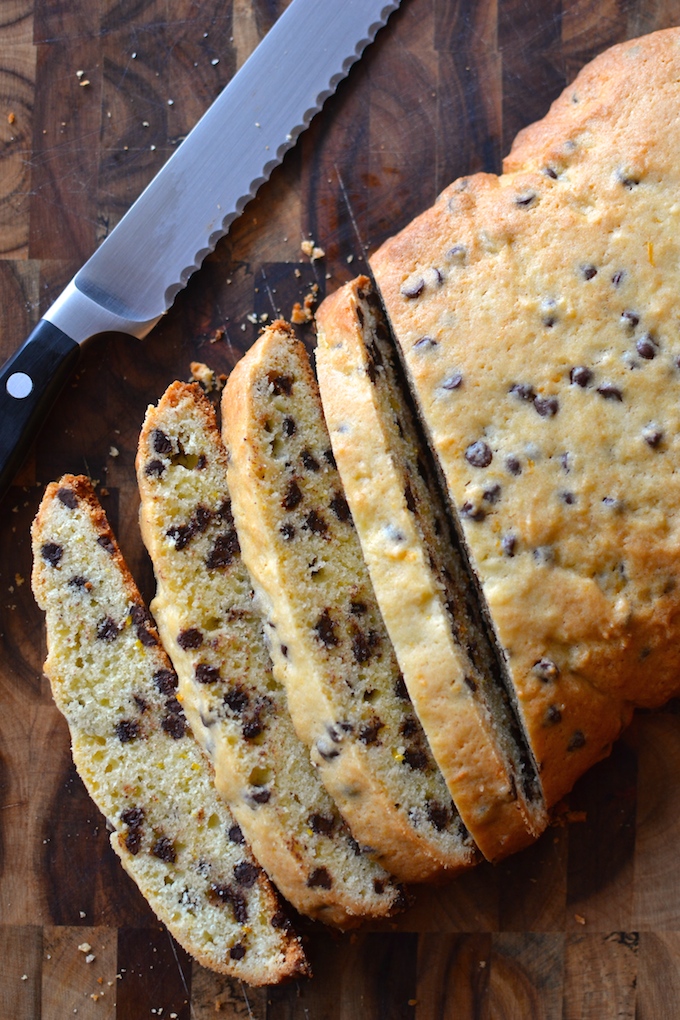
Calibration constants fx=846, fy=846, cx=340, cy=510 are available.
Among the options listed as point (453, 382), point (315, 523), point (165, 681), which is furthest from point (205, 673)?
point (453, 382)

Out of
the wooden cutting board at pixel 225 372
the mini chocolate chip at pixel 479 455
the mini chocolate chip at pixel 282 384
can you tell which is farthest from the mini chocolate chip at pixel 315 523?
the wooden cutting board at pixel 225 372

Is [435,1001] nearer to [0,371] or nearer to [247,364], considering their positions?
[247,364]

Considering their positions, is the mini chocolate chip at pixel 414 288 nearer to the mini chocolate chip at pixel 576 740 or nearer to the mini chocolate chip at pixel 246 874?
the mini chocolate chip at pixel 576 740

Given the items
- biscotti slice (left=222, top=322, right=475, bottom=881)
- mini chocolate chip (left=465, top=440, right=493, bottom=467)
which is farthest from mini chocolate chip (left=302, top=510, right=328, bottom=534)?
mini chocolate chip (left=465, top=440, right=493, bottom=467)

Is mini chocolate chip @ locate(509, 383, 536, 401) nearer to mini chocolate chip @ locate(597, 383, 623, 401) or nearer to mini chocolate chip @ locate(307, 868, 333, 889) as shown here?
mini chocolate chip @ locate(597, 383, 623, 401)

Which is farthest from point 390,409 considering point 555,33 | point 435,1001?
point 435,1001

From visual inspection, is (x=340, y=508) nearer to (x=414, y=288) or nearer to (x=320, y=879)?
(x=414, y=288)

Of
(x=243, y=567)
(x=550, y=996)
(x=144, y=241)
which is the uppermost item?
(x=144, y=241)
